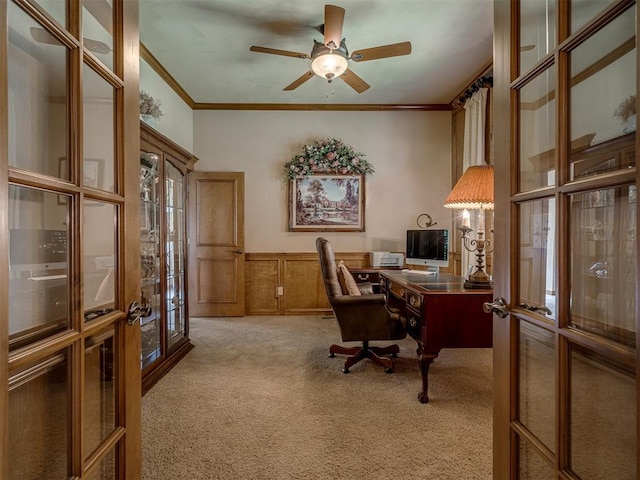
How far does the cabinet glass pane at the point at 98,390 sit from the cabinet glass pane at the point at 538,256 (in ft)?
3.94

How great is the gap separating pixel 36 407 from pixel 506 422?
4.10 ft

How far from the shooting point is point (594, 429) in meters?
0.73

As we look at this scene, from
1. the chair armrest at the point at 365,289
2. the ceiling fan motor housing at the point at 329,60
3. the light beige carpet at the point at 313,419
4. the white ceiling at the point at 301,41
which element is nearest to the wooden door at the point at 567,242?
the light beige carpet at the point at 313,419

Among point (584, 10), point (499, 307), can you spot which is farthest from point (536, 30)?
point (499, 307)

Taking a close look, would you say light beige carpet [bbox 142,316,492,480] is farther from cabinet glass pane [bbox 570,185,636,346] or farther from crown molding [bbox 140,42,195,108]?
crown molding [bbox 140,42,195,108]

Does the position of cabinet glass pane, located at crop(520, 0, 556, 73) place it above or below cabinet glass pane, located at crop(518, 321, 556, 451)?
above

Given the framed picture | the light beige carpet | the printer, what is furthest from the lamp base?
the framed picture

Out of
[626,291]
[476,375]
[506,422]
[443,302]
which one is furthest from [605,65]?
[476,375]

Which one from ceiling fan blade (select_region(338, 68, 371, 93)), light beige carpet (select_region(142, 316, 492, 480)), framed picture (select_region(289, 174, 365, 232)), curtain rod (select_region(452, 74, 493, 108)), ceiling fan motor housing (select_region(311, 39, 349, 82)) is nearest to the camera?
light beige carpet (select_region(142, 316, 492, 480))

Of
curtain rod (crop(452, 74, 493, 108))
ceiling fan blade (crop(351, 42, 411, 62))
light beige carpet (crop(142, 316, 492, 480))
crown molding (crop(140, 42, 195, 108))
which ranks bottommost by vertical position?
light beige carpet (crop(142, 316, 492, 480))

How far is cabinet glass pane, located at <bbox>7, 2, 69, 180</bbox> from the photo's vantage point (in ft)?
2.12

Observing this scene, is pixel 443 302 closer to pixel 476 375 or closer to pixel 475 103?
pixel 476 375

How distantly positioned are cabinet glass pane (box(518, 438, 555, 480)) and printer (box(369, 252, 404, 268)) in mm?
3256

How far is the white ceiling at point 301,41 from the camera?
8.27ft
